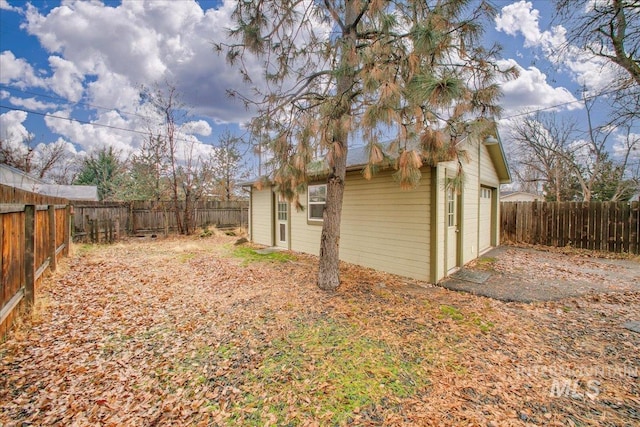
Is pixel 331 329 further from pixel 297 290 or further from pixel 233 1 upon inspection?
pixel 233 1

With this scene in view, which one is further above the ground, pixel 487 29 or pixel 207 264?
pixel 487 29

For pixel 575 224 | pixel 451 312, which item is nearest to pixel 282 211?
pixel 451 312

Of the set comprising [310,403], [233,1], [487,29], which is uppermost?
[233,1]

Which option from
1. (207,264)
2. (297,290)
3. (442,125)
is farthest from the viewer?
(207,264)

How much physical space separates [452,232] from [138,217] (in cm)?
1296

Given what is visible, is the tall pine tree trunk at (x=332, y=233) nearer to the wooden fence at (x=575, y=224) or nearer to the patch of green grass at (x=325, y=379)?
the patch of green grass at (x=325, y=379)

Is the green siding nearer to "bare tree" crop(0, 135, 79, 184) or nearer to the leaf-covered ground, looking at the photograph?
the leaf-covered ground

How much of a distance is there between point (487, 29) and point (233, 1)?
431 cm

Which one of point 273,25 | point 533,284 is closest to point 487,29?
point 273,25

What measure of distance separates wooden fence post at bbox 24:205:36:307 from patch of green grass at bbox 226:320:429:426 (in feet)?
11.3

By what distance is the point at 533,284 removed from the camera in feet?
17.5

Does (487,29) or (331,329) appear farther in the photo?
(487,29)

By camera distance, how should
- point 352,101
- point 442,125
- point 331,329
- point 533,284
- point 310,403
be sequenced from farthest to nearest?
point 533,284, point 352,101, point 442,125, point 331,329, point 310,403

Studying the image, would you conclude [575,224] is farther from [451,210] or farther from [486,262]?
[451,210]
